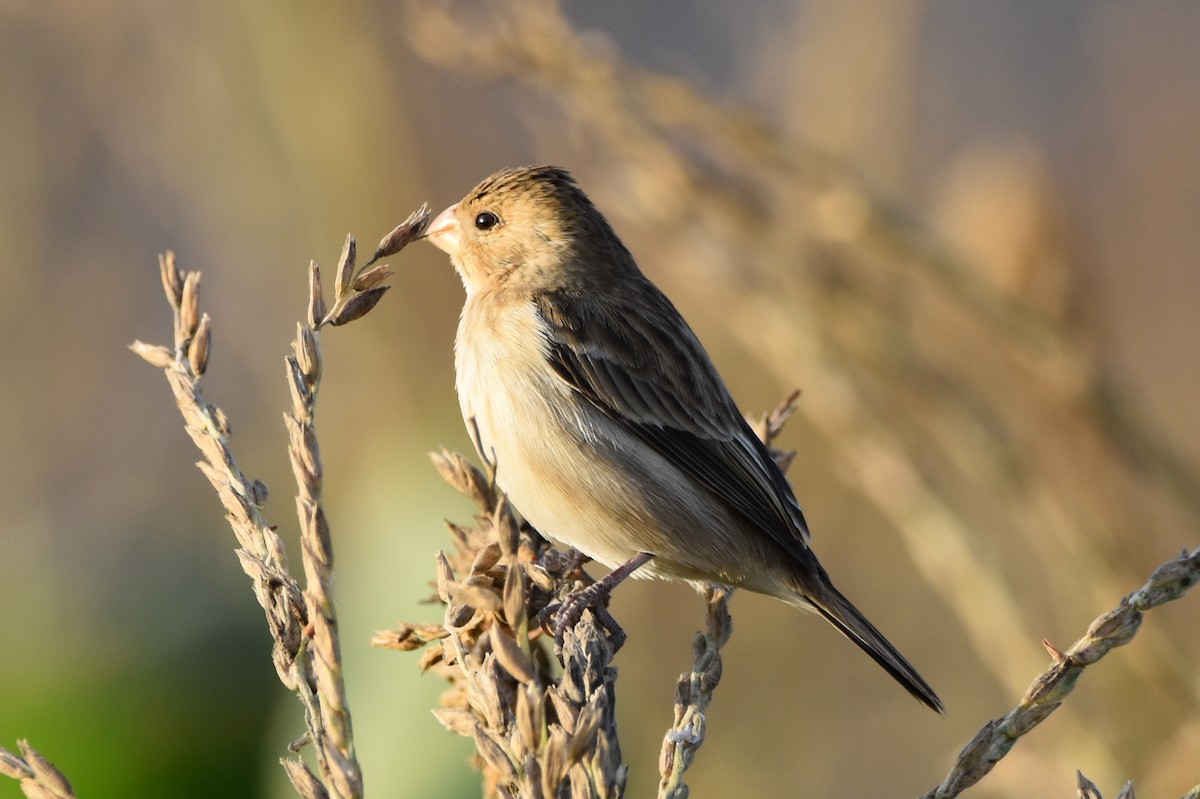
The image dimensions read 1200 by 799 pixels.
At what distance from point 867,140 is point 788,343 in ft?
6.98

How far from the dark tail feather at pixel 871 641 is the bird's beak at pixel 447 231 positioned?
5.76 feet

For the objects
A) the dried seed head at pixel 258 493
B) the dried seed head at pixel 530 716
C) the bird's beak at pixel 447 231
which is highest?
the bird's beak at pixel 447 231

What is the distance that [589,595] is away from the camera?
348 centimetres

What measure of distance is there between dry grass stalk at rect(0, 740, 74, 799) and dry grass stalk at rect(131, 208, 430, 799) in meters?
0.32

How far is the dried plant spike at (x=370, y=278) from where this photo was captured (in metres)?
2.14

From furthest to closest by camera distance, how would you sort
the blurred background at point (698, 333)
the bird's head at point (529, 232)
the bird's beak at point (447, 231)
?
the bird's beak at point (447, 231)
the bird's head at point (529, 232)
the blurred background at point (698, 333)

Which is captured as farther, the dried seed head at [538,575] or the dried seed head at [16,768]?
the dried seed head at [538,575]

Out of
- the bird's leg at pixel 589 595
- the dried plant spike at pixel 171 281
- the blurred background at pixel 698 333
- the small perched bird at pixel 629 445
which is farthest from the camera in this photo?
the small perched bird at pixel 629 445

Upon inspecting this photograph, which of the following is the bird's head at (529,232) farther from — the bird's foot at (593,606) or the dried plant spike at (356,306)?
the dried plant spike at (356,306)

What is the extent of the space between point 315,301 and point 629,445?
6.71ft

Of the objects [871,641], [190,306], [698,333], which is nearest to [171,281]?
[190,306]

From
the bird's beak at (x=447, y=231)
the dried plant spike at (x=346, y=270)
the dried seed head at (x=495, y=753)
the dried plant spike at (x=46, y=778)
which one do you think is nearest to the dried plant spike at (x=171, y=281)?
the dried plant spike at (x=346, y=270)

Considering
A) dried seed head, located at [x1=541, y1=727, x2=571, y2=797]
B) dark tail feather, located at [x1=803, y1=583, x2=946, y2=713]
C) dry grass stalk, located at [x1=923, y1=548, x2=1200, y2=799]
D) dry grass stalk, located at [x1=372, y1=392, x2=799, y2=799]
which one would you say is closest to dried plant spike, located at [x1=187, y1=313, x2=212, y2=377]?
dry grass stalk, located at [x1=372, y1=392, x2=799, y2=799]

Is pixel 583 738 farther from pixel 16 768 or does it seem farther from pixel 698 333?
pixel 698 333
